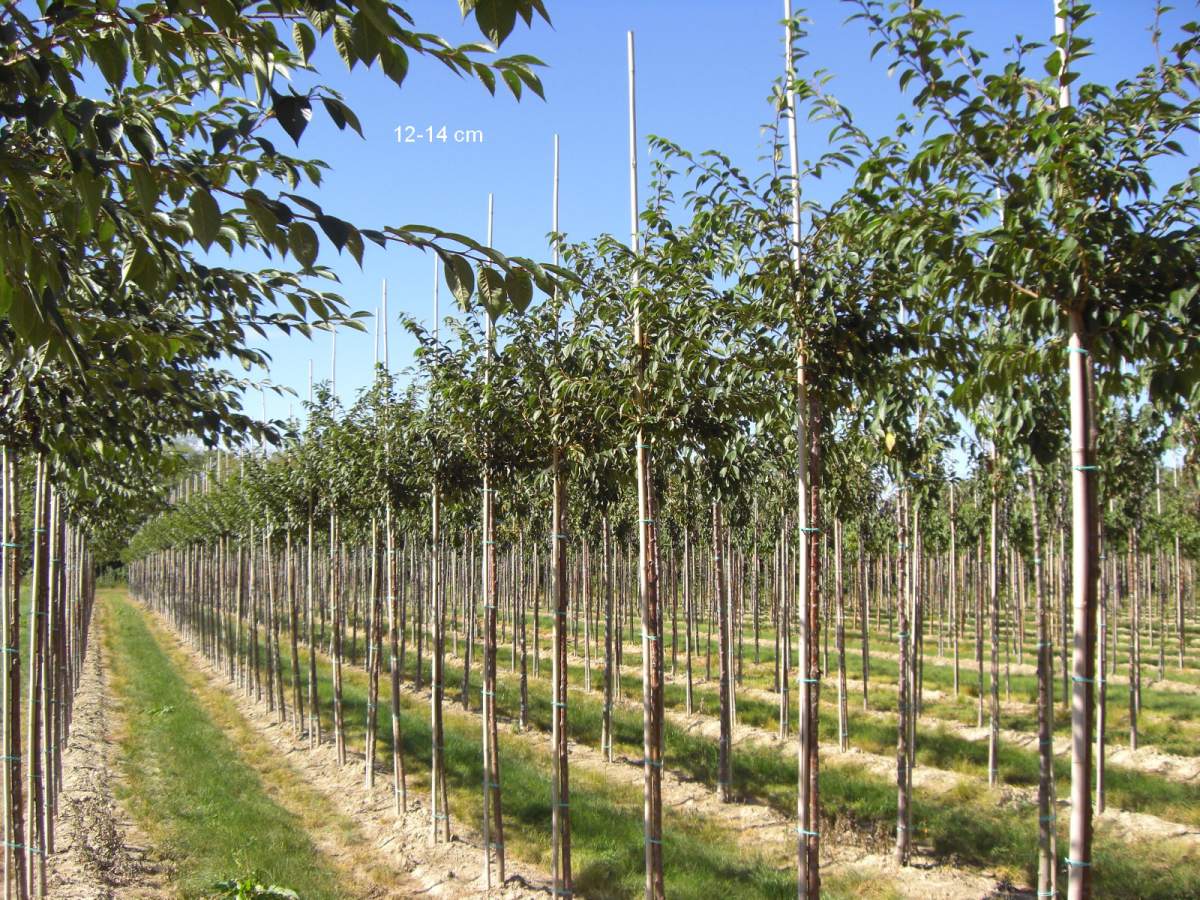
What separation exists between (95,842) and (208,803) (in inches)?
78.3

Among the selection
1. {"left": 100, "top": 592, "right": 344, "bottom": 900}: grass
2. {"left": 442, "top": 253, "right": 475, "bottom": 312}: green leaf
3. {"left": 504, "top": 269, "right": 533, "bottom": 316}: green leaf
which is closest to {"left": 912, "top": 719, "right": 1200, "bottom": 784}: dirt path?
{"left": 100, "top": 592, "right": 344, "bottom": 900}: grass

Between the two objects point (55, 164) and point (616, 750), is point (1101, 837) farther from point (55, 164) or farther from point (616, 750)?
point (55, 164)

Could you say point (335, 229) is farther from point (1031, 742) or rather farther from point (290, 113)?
point (1031, 742)

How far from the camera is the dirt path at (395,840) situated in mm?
9078

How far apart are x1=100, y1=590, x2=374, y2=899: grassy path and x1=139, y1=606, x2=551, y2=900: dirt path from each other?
393 mm

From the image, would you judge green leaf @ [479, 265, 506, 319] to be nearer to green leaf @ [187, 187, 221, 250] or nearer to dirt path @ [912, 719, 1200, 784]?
green leaf @ [187, 187, 221, 250]

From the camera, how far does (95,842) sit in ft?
31.1

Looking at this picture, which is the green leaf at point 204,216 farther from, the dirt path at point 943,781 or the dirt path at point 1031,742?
the dirt path at point 1031,742

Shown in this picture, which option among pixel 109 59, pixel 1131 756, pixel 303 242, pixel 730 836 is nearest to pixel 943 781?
pixel 1131 756

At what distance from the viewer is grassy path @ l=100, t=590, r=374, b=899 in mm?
9047

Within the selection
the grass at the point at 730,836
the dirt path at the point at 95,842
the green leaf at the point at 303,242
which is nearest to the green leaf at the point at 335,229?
the green leaf at the point at 303,242

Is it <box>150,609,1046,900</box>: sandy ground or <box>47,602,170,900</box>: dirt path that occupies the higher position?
<box>47,602,170,900</box>: dirt path

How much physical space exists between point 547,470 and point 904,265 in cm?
368

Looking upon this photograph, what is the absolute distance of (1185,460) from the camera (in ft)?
15.8
